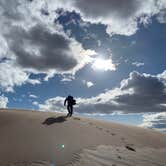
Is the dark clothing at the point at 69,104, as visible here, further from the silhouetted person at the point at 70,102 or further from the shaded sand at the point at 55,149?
the shaded sand at the point at 55,149

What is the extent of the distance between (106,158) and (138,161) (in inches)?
38.7

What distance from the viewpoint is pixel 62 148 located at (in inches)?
309

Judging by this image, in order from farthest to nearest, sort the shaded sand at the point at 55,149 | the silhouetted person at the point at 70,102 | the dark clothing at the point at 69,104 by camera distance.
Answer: the silhouetted person at the point at 70,102 → the dark clothing at the point at 69,104 → the shaded sand at the point at 55,149

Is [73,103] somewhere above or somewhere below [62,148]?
above

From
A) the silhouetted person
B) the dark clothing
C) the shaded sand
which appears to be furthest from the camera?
the silhouetted person

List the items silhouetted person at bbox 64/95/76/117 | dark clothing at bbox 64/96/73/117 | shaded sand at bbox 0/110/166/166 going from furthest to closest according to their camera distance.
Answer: silhouetted person at bbox 64/95/76/117 → dark clothing at bbox 64/96/73/117 → shaded sand at bbox 0/110/166/166

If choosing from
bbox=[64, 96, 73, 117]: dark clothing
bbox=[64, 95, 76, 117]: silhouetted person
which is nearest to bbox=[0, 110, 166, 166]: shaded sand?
bbox=[64, 96, 73, 117]: dark clothing

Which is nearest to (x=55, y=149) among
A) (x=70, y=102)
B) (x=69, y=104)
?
(x=69, y=104)

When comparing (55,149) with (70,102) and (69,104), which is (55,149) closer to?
(69,104)

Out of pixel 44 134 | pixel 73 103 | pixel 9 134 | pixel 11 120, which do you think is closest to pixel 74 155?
pixel 44 134

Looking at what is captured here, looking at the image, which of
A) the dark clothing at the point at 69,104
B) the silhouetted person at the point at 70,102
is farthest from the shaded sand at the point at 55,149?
the silhouetted person at the point at 70,102

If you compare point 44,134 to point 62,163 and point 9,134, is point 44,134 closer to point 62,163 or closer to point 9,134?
point 9,134

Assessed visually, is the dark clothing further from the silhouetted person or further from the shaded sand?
the shaded sand

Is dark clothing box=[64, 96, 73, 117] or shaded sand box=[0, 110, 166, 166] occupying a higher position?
dark clothing box=[64, 96, 73, 117]
